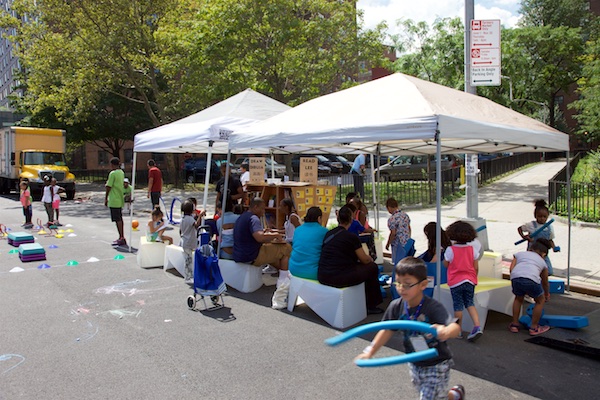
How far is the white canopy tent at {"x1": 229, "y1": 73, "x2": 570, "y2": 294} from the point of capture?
5324mm

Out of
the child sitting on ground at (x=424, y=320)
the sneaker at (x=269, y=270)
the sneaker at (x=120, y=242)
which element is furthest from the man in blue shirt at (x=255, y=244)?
the sneaker at (x=120, y=242)

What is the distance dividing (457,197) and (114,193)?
13.1 metres

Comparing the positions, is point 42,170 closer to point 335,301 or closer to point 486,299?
point 335,301

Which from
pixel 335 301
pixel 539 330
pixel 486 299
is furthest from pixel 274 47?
pixel 539 330

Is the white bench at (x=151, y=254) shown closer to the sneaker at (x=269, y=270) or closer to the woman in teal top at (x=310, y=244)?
the sneaker at (x=269, y=270)

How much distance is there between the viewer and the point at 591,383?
4383mm

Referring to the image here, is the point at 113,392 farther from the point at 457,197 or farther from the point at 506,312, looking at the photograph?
the point at 457,197

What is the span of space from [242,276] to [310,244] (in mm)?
1650

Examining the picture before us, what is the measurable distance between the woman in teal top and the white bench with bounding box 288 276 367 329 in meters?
0.13

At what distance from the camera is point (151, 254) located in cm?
931

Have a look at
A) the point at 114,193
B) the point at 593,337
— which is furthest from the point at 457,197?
the point at 593,337

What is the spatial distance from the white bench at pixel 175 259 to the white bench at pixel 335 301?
295 centimetres

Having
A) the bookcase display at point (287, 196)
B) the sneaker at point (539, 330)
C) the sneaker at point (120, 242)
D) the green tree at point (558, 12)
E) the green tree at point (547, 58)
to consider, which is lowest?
the sneaker at point (539, 330)

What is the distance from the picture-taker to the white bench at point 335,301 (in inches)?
232
